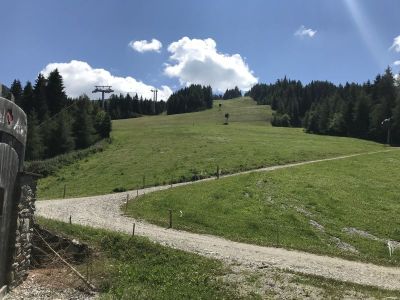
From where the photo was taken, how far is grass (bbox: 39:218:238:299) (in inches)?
688

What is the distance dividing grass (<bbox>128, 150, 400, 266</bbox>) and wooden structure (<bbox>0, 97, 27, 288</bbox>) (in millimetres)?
16410

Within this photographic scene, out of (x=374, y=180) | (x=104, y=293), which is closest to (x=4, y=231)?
(x=104, y=293)

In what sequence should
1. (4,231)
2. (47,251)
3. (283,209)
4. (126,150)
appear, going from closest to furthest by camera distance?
(4,231) → (47,251) → (283,209) → (126,150)

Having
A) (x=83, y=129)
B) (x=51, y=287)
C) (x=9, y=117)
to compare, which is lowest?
(x=51, y=287)

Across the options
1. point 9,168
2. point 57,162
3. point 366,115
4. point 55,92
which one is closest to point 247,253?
point 9,168

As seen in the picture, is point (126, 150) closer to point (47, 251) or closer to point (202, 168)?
point (202, 168)

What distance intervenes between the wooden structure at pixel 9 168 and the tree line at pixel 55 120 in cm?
4019

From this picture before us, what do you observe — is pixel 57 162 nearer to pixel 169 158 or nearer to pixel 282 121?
pixel 169 158

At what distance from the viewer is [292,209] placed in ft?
125

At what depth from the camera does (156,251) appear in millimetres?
22609

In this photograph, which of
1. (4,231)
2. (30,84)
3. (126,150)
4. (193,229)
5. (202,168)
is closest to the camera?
(4,231)

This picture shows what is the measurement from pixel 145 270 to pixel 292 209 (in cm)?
2026

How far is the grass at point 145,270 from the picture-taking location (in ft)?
57.4

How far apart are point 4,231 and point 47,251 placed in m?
4.76
